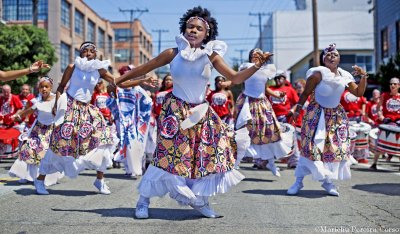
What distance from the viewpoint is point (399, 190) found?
7895mm

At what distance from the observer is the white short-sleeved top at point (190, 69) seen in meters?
5.70

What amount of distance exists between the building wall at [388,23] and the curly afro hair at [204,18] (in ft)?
94.6

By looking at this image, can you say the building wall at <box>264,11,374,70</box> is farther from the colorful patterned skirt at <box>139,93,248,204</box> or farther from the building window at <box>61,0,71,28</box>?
the colorful patterned skirt at <box>139,93,248,204</box>

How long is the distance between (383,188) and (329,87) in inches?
71.1

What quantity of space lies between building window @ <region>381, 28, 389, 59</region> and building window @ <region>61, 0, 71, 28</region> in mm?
25094

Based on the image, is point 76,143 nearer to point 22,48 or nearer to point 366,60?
point 22,48

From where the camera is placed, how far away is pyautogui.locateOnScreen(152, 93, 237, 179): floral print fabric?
18.3ft

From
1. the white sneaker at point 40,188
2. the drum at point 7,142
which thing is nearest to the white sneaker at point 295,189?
the white sneaker at point 40,188

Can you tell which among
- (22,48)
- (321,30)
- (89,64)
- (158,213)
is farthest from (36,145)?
(321,30)

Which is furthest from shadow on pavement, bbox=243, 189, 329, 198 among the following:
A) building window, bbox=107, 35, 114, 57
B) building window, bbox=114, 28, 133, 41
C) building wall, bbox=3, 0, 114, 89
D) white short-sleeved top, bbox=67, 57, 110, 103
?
building window, bbox=114, 28, 133, 41

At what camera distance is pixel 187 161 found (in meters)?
5.57

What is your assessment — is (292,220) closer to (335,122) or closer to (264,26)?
(335,122)

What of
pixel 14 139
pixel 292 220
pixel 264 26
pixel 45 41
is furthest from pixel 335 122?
pixel 264 26

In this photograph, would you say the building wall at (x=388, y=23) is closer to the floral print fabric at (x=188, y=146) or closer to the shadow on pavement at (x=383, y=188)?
the shadow on pavement at (x=383, y=188)
